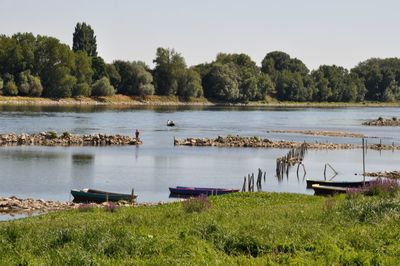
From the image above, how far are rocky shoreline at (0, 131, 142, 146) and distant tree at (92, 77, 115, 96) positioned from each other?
105m

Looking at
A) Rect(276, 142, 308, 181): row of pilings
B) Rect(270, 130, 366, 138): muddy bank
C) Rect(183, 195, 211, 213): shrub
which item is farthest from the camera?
Rect(270, 130, 366, 138): muddy bank

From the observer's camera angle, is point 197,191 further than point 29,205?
Yes

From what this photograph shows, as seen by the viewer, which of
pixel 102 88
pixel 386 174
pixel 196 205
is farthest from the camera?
pixel 102 88

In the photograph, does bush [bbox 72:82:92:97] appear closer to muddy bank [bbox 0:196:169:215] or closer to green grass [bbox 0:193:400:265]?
muddy bank [bbox 0:196:169:215]

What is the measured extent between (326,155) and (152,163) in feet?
71.1

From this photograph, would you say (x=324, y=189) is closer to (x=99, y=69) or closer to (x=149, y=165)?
(x=149, y=165)

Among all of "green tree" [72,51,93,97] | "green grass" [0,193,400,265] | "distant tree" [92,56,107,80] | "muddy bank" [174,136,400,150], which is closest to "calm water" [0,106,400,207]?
"muddy bank" [174,136,400,150]

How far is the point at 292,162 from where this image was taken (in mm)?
69625

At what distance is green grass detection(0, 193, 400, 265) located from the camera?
54.9 feet

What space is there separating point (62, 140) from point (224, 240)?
66992 millimetres

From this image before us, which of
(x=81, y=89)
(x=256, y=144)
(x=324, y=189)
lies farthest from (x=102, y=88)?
(x=324, y=189)

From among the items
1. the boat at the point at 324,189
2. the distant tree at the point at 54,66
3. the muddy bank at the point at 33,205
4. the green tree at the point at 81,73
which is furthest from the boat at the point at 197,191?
the green tree at the point at 81,73

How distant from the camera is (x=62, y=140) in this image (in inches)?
3319

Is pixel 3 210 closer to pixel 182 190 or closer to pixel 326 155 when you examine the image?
pixel 182 190
